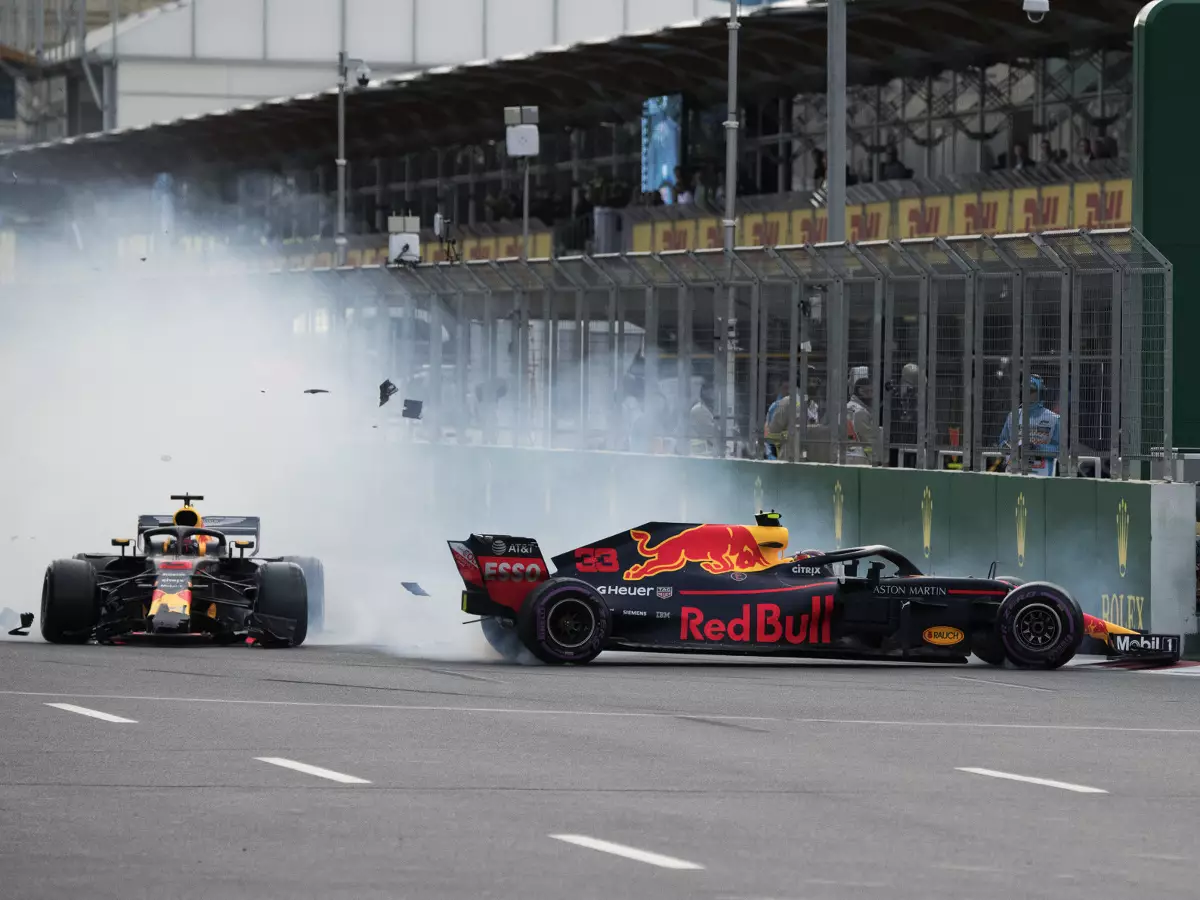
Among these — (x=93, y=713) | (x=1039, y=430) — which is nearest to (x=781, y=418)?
(x=1039, y=430)

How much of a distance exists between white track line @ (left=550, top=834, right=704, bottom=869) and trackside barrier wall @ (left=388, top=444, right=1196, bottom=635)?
10150 mm

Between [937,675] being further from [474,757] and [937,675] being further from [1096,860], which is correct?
[1096,860]

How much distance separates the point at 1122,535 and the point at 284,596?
590 cm

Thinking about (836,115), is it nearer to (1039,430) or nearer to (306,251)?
(1039,430)

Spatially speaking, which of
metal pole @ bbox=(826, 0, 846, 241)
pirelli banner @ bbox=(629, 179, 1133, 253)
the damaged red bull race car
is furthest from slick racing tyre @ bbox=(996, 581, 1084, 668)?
pirelli banner @ bbox=(629, 179, 1133, 253)

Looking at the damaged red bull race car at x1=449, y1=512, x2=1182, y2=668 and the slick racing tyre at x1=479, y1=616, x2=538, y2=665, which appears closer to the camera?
the damaged red bull race car at x1=449, y1=512, x2=1182, y2=668

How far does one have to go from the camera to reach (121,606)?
19422 mm

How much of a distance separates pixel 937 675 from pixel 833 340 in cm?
694

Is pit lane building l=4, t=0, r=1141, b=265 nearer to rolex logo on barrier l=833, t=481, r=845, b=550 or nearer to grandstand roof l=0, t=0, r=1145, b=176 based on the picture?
grandstand roof l=0, t=0, r=1145, b=176

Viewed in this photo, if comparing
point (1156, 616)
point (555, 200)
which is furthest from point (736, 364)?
point (555, 200)

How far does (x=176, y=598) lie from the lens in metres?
19.2

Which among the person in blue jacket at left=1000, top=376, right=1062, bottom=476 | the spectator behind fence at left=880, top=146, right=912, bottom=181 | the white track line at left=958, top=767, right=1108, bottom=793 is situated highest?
the spectator behind fence at left=880, top=146, right=912, bottom=181

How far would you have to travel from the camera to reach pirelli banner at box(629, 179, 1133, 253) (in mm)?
34219

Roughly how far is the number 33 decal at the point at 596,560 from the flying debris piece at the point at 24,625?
4.46 meters
